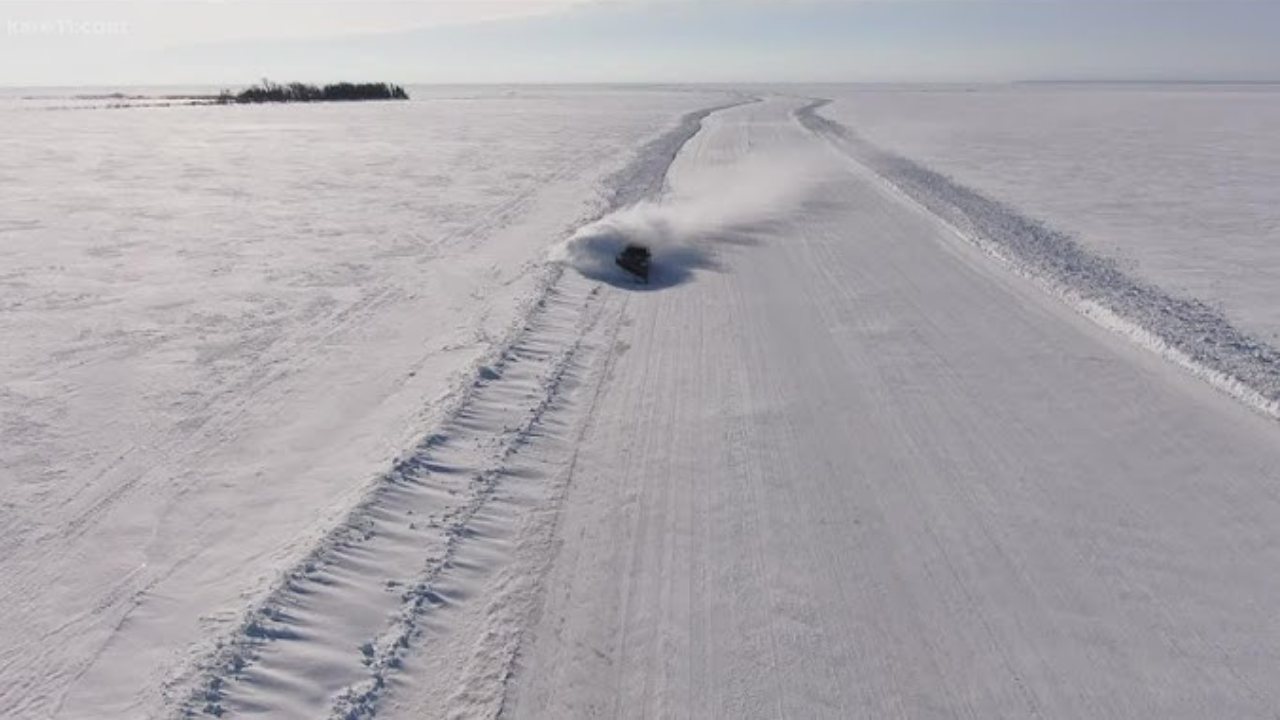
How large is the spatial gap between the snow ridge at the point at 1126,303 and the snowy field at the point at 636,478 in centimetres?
6

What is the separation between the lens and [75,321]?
7.62 m

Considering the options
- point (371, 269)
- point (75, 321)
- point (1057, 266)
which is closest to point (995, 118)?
point (1057, 266)

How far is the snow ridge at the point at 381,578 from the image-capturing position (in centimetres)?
324

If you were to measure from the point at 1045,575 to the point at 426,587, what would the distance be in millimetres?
2605

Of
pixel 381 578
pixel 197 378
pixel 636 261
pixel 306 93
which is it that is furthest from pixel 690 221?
pixel 306 93

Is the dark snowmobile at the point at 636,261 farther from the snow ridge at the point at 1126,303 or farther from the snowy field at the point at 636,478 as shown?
the snow ridge at the point at 1126,303

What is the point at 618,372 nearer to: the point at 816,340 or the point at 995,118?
the point at 816,340

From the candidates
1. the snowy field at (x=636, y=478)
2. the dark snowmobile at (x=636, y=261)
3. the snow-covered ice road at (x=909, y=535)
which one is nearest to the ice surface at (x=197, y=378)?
the snowy field at (x=636, y=478)

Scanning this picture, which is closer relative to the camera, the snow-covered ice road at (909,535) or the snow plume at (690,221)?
the snow-covered ice road at (909,535)

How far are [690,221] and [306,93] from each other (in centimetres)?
6151

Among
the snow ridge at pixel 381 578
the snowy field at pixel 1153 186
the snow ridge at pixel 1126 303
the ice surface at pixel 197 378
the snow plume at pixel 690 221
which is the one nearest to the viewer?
the snow ridge at pixel 381 578

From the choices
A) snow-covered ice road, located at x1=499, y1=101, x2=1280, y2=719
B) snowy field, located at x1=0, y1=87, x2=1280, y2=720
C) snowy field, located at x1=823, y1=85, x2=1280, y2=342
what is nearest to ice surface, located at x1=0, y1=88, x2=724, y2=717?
snowy field, located at x1=0, y1=87, x2=1280, y2=720

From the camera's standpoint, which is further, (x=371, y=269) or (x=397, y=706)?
(x=371, y=269)

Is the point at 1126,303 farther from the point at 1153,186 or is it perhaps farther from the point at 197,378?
the point at 1153,186
